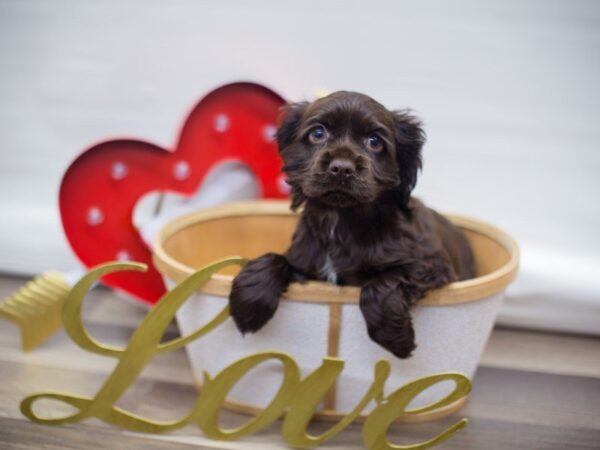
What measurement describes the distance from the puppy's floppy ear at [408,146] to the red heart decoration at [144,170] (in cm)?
75

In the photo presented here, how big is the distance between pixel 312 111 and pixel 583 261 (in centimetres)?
128

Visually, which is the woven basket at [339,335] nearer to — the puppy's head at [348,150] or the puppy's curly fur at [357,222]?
the puppy's curly fur at [357,222]

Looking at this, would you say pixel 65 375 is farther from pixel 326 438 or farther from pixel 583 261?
pixel 583 261

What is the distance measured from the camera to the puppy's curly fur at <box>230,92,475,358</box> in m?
1.51

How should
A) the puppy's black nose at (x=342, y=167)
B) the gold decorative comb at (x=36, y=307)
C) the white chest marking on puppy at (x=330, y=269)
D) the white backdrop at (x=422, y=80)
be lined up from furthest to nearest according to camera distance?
1. the white backdrop at (x=422, y=80)
2. the gold decorative comb at (x=36, y=307)
3. the white chest marking on puppy at (x=330, y=269)
4. the puppy's black nose at (x=342, y=167)

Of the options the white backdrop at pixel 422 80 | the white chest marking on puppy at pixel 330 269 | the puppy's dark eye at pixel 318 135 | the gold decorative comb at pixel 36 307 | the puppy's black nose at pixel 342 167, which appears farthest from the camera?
the white backdrop at pixel 422 80

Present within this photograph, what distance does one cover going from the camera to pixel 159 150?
2230 millimetres

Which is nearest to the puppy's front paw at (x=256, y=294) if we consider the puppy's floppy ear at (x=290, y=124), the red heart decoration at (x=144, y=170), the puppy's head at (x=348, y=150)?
the puppy's head at (x=348, y=150)

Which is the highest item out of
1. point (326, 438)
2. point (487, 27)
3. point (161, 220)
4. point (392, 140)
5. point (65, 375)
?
point (487, 27)

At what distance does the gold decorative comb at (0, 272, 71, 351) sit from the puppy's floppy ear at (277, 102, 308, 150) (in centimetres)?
89

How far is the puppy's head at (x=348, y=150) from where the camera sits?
1.48 meters

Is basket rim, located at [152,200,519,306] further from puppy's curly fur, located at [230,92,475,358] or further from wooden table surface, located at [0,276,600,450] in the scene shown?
wooden table surface, located at [0,276,600,450]

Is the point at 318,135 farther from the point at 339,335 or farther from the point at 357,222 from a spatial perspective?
the point at 339,335

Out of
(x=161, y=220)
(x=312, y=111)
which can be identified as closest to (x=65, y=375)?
(x=161, y=220)
